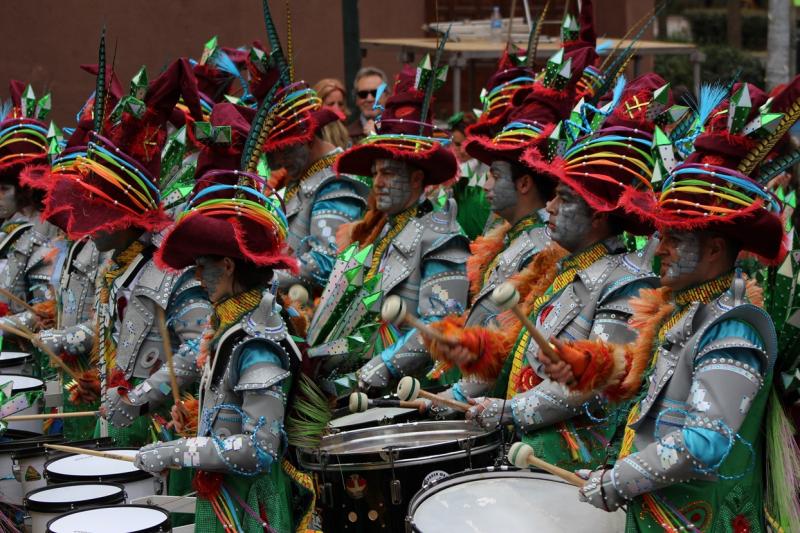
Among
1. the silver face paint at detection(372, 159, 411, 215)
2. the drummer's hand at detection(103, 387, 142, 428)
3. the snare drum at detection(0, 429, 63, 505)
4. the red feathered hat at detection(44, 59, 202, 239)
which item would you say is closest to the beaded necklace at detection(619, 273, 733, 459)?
the drummer's hand at detection(103, 387, 142, 428)

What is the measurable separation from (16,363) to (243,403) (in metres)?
3.27

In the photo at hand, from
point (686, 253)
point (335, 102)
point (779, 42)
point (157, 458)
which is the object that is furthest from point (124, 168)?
point (779, 42)

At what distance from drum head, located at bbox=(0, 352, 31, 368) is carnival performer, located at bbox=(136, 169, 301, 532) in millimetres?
2812

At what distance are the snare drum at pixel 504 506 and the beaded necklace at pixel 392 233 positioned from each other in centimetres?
200

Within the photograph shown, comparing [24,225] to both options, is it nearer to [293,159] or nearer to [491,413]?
[293,159]

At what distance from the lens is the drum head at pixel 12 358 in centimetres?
696

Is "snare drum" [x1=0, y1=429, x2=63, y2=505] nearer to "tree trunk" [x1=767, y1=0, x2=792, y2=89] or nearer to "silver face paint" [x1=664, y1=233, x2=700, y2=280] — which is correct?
"silver face paint" [x1=664, y1=233, x2=700, y2=280]

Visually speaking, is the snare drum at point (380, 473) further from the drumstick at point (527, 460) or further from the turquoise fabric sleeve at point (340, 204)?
the turquoise fabric sleeve at point (340, 204)

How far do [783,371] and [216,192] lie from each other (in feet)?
6.65

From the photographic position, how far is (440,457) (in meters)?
4.56

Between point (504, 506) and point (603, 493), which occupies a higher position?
point (603, 493)

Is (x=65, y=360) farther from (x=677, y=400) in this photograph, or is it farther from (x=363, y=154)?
(x=677, y=400)

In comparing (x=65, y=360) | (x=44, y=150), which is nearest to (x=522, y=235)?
(x=65, y=360)

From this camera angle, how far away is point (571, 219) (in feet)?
15.7
